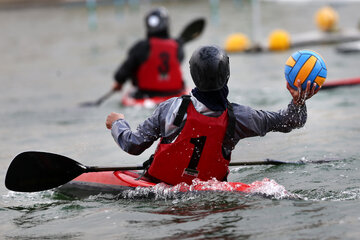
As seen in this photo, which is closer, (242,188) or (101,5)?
(242,188)

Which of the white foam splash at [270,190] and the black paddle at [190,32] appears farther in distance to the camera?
the black paddle at [190,32]

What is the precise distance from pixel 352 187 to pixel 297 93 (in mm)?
950

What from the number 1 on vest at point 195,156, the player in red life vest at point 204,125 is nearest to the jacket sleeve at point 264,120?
the player in red life vest at point 204,125

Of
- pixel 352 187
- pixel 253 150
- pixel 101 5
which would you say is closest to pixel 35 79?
pixel 253 150

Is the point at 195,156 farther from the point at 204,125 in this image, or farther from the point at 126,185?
the point at 126,185

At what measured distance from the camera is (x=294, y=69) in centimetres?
507

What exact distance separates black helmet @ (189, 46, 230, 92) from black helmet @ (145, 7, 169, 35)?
515cm

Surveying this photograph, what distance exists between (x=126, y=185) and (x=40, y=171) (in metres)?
0.71

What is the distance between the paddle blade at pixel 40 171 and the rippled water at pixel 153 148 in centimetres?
16

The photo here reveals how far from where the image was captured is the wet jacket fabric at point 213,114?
4.89 m

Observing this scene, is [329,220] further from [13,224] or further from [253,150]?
[13,224]

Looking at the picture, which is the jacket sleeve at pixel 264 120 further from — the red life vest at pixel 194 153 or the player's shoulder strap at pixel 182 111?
the player's shoulder strap at pixel 182 111

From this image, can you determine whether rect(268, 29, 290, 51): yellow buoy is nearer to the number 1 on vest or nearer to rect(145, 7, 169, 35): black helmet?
rect(145, 7, 169, 35): black helmet

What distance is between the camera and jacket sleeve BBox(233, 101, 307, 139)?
16.1 ft
